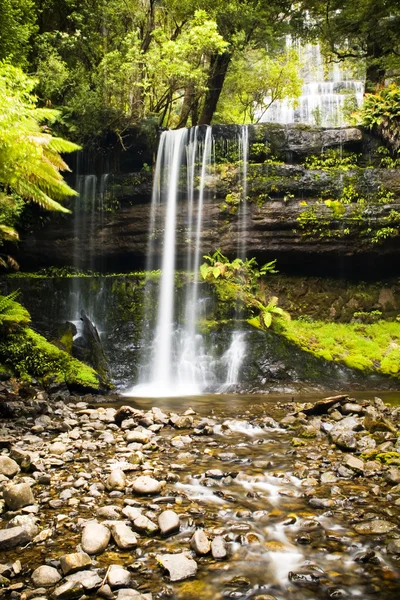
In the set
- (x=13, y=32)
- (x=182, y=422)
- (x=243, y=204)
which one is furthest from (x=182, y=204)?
(x=182, y=422)

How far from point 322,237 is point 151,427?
33.3 feet

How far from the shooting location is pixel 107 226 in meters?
15.6

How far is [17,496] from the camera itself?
360cm

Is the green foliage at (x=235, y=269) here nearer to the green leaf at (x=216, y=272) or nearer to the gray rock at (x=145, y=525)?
the green leaf at (x=216, y=272)

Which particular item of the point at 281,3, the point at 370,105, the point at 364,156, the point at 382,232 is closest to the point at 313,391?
the point at 382,232

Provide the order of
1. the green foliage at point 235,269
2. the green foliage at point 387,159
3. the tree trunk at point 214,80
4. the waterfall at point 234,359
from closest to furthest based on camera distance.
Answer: the waterfall at point 234,359 → the green foliage at point 235,269 → the green foliage at point 387,159 → the tree trunk at point 214,80

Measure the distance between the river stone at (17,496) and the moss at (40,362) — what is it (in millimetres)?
5124

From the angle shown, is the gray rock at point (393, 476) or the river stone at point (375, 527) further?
the gray rock at point (393, 476)

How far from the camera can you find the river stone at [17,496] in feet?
11.7

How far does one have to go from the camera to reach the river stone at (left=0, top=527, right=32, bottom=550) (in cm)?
298

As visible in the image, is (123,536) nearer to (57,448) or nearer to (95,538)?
(95,538)

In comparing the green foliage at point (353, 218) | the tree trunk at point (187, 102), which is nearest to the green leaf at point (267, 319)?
the green foliage at point (353, 218)

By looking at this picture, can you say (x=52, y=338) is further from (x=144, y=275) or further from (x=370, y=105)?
(x=370, y=105)

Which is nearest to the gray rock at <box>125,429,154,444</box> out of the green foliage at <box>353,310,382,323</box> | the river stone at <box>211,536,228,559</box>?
the river stone at <box>211,536,228,559</box>
